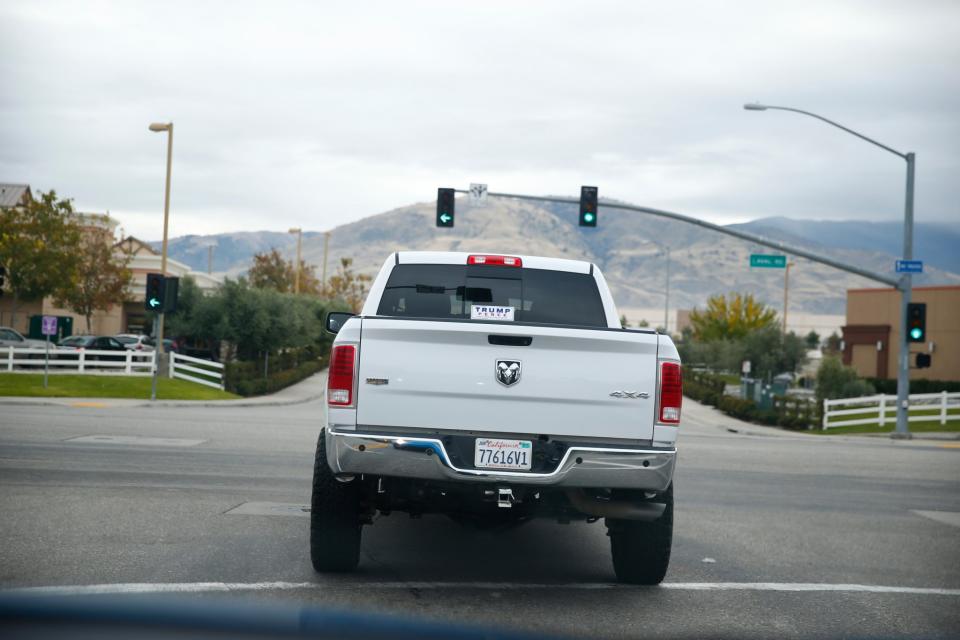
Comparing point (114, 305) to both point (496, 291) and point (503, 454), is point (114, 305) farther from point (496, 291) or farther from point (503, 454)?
point (503, 454)

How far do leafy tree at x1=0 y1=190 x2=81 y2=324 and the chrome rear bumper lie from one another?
49354mm

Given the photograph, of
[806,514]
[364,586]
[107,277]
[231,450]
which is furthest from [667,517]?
[107,277]

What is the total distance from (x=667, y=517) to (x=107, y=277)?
192 ft

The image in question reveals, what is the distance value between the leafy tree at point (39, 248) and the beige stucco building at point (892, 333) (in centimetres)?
4350

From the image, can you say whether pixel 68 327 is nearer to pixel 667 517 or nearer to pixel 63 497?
pixel 63 497

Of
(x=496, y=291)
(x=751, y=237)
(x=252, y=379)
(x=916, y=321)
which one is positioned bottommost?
(x=252, y=379)

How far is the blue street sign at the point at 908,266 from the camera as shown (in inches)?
1079

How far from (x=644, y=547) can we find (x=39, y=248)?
163 ft

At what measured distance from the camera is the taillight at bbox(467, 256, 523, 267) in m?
8.16

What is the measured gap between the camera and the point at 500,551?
820cm

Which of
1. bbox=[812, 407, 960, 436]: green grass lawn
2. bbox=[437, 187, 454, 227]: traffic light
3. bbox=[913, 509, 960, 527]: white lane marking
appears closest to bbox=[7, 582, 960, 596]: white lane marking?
bbox=[913, 509, 960, 527]: white lane marking

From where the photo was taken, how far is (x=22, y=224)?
51719 millimetres

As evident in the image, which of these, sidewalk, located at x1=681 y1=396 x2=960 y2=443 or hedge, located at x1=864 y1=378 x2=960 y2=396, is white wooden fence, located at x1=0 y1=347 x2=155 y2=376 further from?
hedge, located at x1=864 y1=378 x2=960 y2=396

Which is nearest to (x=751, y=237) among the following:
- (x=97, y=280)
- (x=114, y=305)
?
(x=97, y=280)
